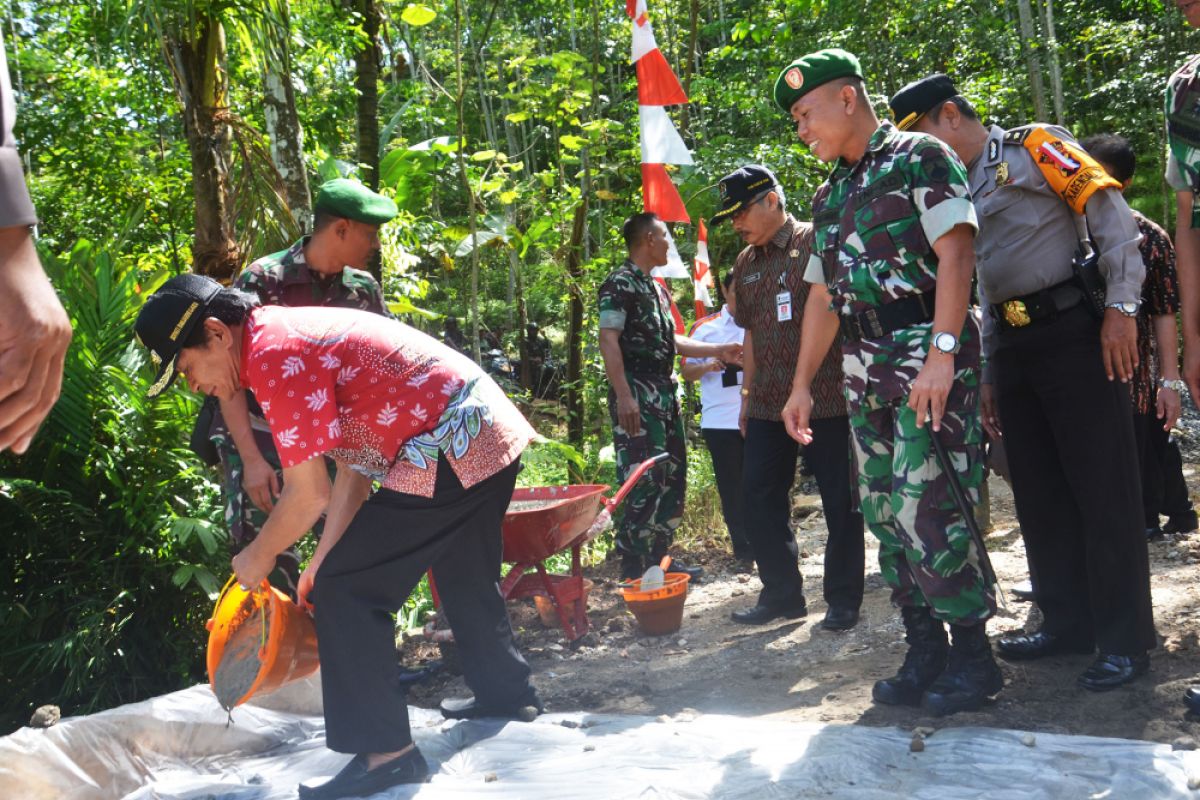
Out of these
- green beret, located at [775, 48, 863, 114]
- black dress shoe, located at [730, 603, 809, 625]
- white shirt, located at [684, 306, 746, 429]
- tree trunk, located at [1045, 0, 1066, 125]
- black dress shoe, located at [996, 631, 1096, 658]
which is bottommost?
black dress shoe, located at [730, 603, 809, 625]

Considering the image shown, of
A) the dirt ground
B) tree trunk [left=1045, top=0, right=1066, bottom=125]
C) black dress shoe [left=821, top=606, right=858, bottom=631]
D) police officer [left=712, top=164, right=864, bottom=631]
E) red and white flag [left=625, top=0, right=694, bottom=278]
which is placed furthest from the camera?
tree trunk [left=1045, top=0, right=1066, bottom=125]

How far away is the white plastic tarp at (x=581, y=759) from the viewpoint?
289 cm

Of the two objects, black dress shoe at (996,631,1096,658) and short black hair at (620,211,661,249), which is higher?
short black hair at (620,211,661,249)

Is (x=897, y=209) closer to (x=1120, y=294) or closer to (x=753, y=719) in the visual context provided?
(x=1120, y=294)

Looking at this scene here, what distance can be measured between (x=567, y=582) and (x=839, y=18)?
12.0m

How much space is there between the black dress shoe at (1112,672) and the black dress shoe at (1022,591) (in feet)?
3.94

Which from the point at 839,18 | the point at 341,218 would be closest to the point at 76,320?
the point at 341,218

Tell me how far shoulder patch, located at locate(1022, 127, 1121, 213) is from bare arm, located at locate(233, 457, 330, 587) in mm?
2479

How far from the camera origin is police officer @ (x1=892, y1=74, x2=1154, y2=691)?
137 inches

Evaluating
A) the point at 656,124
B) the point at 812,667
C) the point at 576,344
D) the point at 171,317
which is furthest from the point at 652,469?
the point at 576,344

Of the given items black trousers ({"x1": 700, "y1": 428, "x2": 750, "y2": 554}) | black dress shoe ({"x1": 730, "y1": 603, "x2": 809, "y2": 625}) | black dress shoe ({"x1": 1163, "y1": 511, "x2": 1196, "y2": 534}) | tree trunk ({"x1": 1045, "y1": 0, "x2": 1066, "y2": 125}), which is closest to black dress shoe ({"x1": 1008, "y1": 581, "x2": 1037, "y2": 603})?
black dress shoe ({"x1": 730, "y1": 603, "x2": 809, "y2": 625})

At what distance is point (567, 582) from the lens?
5.00 m

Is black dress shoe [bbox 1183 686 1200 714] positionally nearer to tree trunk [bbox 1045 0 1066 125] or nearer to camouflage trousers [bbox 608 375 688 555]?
camouflage trousers [bbox 608 375 688 555]

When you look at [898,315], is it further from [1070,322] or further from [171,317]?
[171,317]
